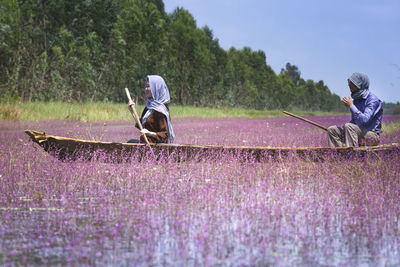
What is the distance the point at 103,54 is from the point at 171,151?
1140 inches

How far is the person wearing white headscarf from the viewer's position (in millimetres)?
7512

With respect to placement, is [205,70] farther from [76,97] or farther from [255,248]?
[255,248]

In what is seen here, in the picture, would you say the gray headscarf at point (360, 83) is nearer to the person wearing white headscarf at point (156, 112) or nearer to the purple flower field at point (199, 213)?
the purple flower field at point (199, 213)

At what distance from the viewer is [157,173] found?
6473 millimetres

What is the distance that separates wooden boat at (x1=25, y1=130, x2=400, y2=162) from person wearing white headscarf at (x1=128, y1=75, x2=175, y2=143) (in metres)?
0.24

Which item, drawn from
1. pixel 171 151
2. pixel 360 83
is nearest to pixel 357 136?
pixel 360 83

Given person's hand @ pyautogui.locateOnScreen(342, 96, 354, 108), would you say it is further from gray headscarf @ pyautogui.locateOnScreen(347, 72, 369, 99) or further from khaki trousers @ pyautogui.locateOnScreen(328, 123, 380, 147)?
khaki trousers @ pyautogui.locateOnScreen(328, 123, 380, 147)

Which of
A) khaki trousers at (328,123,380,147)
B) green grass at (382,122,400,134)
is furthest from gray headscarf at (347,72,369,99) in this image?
green grass at (382,122,400,134)

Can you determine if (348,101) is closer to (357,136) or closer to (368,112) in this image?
(368,112)

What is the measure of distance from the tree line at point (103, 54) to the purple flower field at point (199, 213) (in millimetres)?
16446

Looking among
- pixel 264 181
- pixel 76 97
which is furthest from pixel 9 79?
pixel 264 181

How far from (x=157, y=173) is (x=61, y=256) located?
321cm

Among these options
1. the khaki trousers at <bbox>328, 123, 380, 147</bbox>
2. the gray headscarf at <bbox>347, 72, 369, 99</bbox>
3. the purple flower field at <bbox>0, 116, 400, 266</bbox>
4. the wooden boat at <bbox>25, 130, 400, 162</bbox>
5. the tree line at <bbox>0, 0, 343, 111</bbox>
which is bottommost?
the purple flower field at <bbox>0, 116, 400, 266</bbox>

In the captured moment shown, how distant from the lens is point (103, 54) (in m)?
35.0
